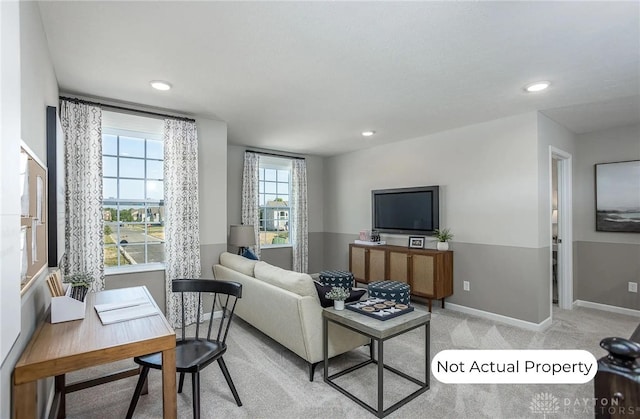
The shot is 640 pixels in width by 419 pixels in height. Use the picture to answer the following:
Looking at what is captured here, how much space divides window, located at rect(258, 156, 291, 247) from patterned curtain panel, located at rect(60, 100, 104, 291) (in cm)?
275

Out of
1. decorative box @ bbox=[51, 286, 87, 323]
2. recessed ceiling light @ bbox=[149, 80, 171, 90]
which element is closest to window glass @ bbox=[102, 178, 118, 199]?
recessed ceiling light @ bbox=[149, 80, 171, 90]

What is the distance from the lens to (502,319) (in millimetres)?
3836

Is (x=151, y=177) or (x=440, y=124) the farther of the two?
(x=440, y=124)

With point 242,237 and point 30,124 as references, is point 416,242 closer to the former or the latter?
point 242,237

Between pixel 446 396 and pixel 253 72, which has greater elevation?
pixel 253 72

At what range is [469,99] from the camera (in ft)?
10.5

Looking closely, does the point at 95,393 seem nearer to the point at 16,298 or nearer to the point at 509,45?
the point at 16,298

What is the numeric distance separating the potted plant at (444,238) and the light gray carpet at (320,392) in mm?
1295

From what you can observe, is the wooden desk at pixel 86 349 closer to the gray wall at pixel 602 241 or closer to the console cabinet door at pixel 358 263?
the console cabinet door at pixel 358 263

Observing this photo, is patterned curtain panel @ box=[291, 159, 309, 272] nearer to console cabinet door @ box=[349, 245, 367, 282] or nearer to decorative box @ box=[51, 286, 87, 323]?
console cabinet door @ box=[349, 245, 367, 282]

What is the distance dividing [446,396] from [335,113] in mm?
2865

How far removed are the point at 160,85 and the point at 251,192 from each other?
2672 millimetres

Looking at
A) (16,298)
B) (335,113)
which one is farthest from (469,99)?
(16,298)

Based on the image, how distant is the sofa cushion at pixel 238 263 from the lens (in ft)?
10.8
